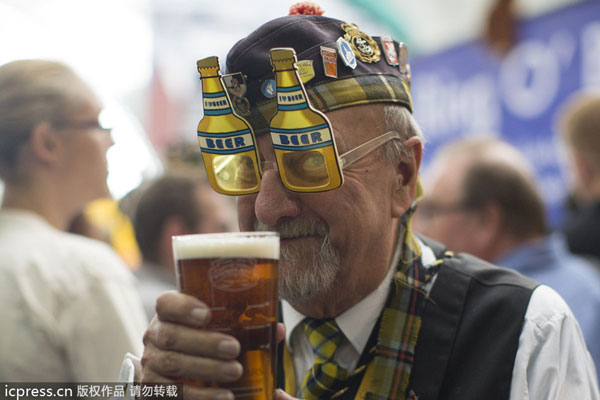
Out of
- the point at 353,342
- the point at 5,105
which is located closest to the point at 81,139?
the point at 5,105

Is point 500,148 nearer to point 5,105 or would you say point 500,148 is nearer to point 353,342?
point 353,342

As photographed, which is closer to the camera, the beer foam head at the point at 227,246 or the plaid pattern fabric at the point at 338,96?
the beer foam head at the point at 227,246

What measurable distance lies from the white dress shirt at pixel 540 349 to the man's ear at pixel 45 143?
3.09 ft

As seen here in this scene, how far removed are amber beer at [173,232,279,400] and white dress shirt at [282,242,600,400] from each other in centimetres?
52

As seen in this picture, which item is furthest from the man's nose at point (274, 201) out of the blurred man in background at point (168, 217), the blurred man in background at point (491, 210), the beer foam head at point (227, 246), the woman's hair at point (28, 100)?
the blurred man in background at point (168, 217)

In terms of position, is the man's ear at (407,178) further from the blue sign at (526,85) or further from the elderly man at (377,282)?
the blue sign at (526,85)

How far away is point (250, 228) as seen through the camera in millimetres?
1543

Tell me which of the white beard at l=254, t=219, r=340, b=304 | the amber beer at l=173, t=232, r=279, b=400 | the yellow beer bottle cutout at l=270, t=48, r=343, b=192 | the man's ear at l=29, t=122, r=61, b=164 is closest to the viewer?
the amber beer at l=173, t=232, r=279, b=400

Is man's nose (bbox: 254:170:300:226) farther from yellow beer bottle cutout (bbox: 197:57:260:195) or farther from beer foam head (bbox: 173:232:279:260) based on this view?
beer foam head (bbox: 173:232:279:260)

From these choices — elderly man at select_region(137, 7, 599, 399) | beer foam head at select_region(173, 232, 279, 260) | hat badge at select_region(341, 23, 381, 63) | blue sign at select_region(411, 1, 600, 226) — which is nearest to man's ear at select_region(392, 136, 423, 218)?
elderly man at select_region(137, 7, 599, 399)

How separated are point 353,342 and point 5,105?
3.78 feet

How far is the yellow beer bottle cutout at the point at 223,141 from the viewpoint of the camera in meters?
1.35

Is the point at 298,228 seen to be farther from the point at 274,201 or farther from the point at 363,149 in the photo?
the point at 363,149

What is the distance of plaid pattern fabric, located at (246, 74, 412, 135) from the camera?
4.82 ft
